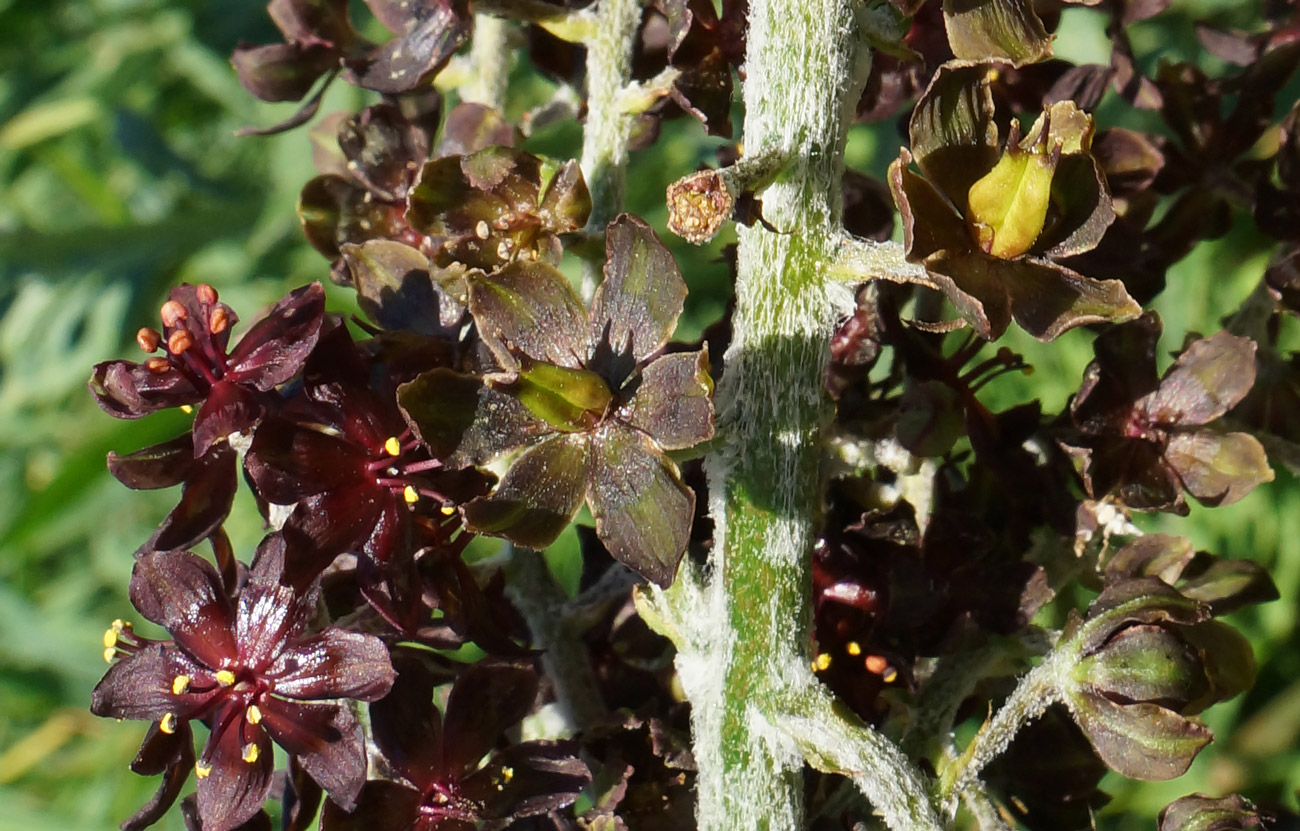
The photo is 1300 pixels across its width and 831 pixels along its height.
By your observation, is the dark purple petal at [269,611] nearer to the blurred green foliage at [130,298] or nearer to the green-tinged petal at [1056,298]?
the green-tinged petal at [1056,298]

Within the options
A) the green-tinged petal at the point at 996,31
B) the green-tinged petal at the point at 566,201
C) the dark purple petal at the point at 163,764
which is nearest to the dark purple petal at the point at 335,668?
the dark purple petal at the point at 163,764

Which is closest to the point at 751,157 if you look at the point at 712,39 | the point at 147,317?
the point at 712,39

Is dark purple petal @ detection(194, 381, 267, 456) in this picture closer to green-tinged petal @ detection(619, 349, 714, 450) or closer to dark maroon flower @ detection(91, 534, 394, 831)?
dark maroon flower @ detection(91, 534, 394, 831)

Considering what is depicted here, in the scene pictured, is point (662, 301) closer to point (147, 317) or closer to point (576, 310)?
point (576, 310)

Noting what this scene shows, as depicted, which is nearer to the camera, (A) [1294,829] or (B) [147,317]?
(A) [1294,829]

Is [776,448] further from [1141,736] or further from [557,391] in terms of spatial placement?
[1141,736]

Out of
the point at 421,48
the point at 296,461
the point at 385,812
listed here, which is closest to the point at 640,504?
the point at 296,461

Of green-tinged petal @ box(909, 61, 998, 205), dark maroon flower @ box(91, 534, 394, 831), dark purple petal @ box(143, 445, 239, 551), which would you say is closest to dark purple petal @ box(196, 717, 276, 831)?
dark maroon flower @ box(91, 534, 394, 831)

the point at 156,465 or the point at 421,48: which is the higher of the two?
the point at 421,48
